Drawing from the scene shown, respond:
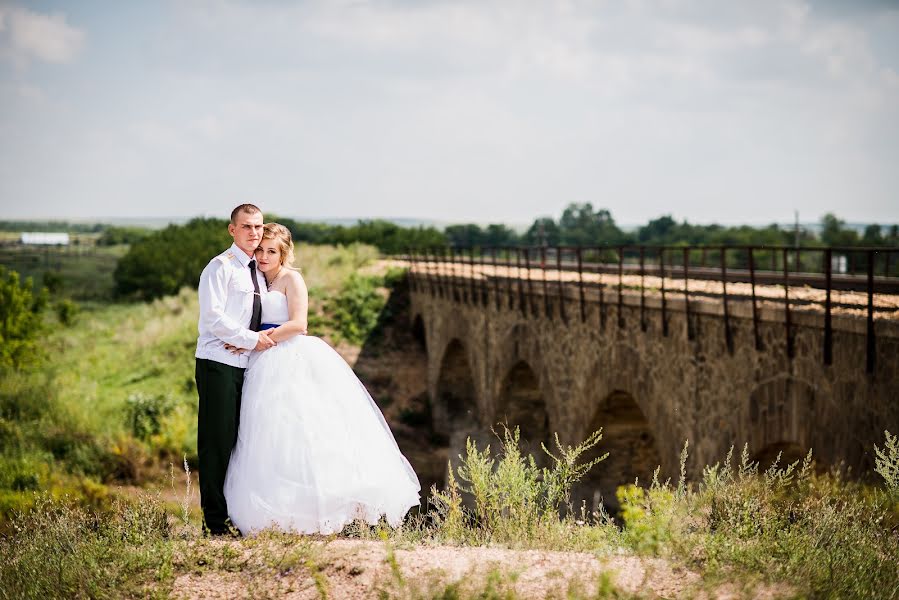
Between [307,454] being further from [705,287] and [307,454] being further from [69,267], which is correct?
[69,267]

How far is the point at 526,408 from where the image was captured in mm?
20469

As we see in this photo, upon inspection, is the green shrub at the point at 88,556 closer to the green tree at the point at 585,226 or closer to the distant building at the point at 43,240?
the green tree at the point at 585,226

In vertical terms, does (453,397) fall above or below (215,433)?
below

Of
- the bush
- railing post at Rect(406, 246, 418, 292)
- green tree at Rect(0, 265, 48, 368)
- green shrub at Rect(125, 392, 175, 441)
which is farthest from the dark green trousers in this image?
the bush

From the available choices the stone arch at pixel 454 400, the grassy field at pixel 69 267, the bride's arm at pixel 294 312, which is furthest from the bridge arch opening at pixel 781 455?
the grassy field at pixel 69 267

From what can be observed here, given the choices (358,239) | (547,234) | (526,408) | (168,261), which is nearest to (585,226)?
(547,234)

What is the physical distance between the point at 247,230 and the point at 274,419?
3.86 ft

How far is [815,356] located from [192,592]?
6654 mm

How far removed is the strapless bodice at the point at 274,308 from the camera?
6.00m

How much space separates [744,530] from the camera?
5242 millimetres

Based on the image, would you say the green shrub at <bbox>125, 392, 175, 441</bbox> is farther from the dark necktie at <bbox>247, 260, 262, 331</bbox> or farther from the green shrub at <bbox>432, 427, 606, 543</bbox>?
the green shrub at <bbox>432, 427, 606, 543</bbox>

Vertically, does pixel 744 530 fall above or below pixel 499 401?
above

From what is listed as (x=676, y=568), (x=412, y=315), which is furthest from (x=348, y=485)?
(x=412, y=315)

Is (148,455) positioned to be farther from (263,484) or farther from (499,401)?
(263,484)
